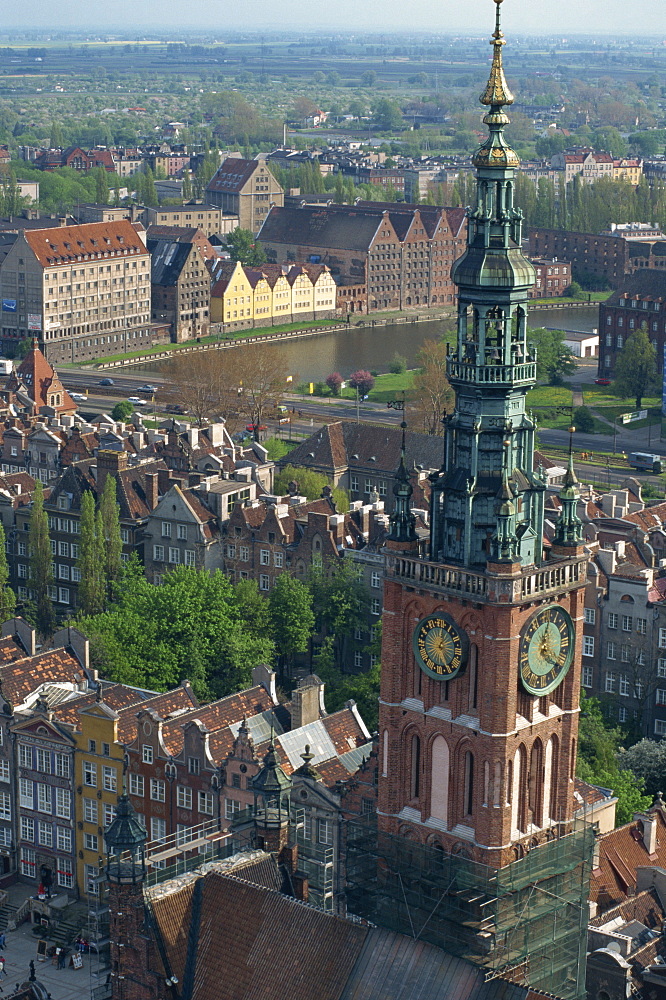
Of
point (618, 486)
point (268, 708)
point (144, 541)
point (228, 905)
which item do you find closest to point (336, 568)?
point (144, 541)

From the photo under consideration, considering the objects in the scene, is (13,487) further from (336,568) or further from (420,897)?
(420,897)

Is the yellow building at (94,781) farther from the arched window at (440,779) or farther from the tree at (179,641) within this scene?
the arched window at (440,779)

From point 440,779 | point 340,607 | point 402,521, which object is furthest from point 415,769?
point 340,607

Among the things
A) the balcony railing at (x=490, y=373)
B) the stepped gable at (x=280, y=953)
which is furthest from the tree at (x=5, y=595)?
the balcony railing at (x=490, y=373)

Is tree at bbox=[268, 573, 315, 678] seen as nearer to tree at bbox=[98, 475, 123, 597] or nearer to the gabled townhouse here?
the gabled townhouse

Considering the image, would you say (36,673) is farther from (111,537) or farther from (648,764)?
(648,764)

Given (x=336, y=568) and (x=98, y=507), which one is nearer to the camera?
(x=336, y=568)

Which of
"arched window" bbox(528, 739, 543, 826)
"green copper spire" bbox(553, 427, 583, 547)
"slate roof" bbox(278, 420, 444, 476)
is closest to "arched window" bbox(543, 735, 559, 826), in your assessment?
"arched window" bbox(528, 739, 543, 826)
